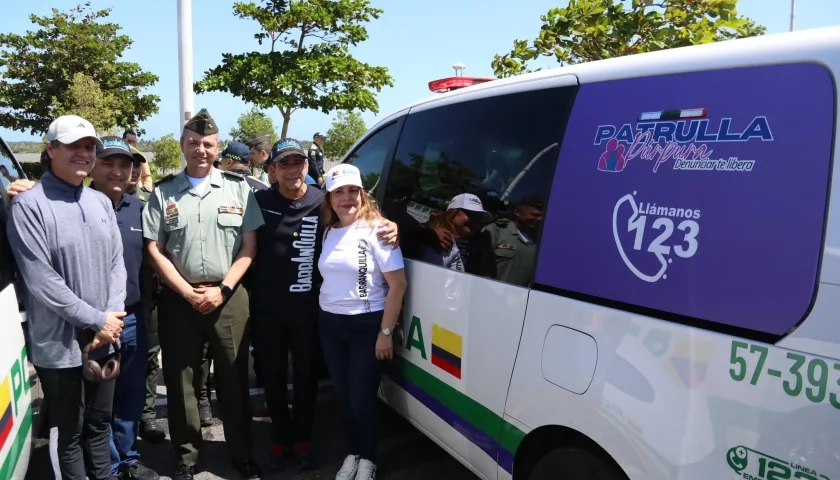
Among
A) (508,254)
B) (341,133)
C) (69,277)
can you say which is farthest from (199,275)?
(341,133)

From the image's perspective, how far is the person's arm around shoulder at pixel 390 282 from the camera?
9.12ft

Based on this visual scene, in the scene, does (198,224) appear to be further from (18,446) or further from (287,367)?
(18,446)

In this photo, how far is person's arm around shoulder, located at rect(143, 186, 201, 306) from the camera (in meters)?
2.89

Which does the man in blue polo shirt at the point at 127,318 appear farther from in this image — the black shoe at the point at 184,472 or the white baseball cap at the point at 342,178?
the white baseball cap at the point at 342,178

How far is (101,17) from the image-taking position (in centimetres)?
2814

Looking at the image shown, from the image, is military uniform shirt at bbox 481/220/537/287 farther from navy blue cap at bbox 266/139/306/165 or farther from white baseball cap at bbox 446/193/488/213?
navy blue cap at bbox 266/139/306/165

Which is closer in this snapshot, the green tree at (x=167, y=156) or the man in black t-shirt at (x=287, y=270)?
the man in black t-shirt at (x=287, y=270)

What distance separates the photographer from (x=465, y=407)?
242 cm

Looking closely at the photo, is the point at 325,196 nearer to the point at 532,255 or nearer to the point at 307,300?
the point at 307,300

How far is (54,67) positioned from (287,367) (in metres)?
29.3

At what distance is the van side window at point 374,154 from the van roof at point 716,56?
4.46ft

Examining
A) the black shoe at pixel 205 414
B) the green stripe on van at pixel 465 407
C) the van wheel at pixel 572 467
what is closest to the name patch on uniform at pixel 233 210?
the green stripe on van at pixel 465 407

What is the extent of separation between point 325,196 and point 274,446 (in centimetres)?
150

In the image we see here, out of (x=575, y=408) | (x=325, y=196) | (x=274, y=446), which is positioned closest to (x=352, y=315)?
(x=325, y=196)
